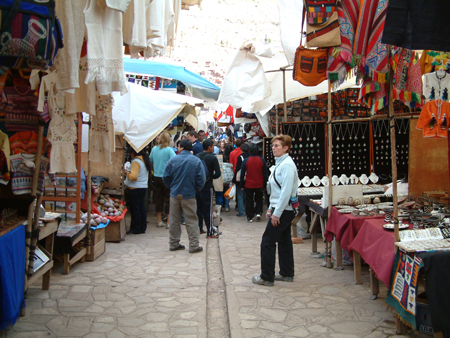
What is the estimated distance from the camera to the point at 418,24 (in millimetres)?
2826

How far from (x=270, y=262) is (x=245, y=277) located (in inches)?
25.3

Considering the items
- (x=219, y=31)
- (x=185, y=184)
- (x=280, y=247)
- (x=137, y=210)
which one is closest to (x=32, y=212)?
(x=185, y=184)

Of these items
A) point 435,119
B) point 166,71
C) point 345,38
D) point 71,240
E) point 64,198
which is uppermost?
point 166,71

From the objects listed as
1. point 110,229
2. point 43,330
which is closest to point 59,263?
point 110,229

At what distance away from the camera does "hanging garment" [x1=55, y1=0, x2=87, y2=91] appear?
3172mm

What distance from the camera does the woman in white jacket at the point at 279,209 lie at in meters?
4.72

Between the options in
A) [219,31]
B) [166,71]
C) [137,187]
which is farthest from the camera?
[219,31]

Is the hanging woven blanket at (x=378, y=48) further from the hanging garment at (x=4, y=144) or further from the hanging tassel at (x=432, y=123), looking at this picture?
the hanging garment at (x=4, y=144)

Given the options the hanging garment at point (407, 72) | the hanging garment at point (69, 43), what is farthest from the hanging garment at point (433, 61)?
the hanging garment at point (69, 43)

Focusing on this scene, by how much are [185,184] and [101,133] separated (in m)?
1.91

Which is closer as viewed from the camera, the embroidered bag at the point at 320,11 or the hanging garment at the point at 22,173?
the hanging garment at the point at 22,173

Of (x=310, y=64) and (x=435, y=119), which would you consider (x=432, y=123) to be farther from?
(x=310, y=64)

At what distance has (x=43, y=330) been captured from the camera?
3736 millimetres

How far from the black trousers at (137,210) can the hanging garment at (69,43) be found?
4.83 m
